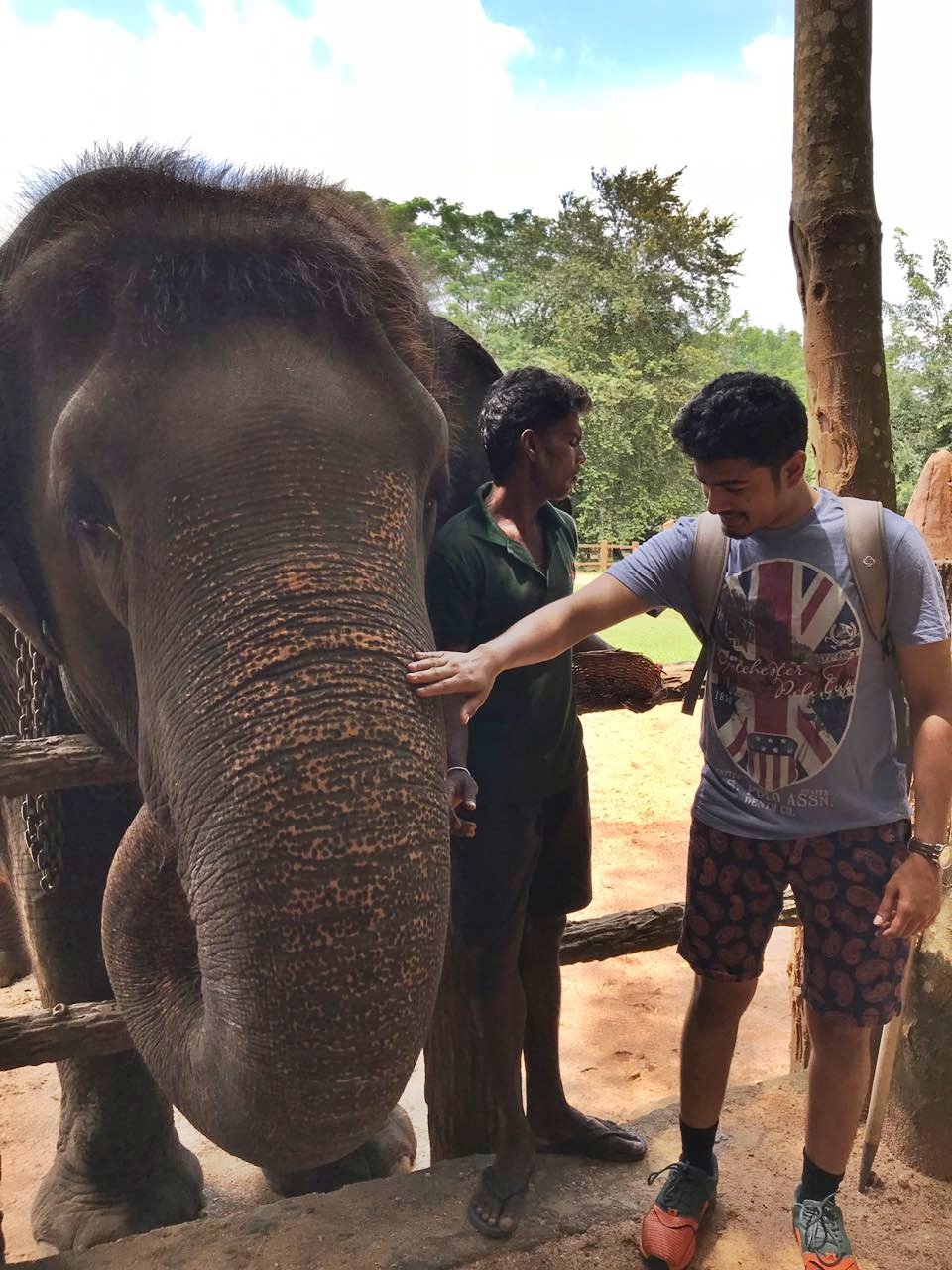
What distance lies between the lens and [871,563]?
2004mm

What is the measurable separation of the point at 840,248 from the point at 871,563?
4.40ft

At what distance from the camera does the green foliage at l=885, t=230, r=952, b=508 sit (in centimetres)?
1758

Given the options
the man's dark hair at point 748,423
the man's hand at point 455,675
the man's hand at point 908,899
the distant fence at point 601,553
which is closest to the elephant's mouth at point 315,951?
the man's hand at point 455,675

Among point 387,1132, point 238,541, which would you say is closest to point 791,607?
point 238,541

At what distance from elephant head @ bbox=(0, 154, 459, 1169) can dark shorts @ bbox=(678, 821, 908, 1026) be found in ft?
3.00

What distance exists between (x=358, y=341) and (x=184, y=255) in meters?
0.37

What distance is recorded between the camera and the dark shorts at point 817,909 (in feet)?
6.85

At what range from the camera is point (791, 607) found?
207 centimetres

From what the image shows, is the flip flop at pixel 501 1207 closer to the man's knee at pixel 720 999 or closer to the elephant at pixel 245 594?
the man's knee at pixel 720 999

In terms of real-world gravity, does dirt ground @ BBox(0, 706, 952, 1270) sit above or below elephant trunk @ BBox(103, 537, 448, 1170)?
below

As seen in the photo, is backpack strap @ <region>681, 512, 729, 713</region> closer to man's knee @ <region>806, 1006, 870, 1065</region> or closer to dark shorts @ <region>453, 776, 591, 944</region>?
dark shorts @ <region>453, 776, 591, 944</region>

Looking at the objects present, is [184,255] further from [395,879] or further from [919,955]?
[919,955]

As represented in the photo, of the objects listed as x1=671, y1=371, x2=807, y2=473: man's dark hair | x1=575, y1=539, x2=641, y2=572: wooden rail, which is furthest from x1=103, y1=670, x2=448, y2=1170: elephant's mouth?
x1=575, y1=539, x2=641, y2=572: wooden rail

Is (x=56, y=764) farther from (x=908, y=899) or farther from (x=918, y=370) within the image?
(x=918, y=370)
